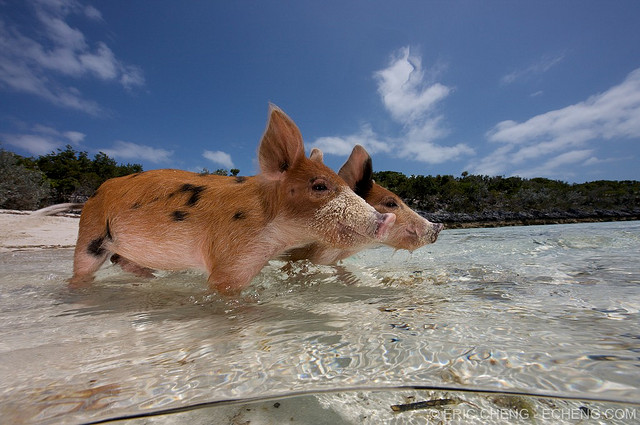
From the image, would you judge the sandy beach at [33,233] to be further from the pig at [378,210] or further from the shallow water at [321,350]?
the pig at [378,210]

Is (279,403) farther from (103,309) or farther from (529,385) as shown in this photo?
(103,309)

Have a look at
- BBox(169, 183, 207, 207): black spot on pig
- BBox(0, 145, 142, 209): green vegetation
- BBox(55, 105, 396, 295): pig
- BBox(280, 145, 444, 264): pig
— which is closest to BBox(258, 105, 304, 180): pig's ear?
BBox(55, 105, 396, 295): pig

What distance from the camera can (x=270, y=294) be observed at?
2.83 meters

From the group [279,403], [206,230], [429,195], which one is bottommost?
[279,403]

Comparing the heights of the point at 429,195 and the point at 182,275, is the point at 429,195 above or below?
above

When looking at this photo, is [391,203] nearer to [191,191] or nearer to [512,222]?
[191,191]

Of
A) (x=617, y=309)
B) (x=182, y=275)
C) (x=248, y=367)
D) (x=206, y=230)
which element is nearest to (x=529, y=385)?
(x=248, y=367)

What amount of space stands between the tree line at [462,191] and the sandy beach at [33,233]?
12092 millimetres

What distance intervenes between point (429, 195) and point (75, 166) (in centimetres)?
3889

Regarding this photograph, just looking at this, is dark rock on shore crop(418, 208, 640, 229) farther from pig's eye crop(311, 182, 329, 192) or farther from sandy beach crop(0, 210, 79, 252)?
pig's eye crop(311, 182, 329, 192)

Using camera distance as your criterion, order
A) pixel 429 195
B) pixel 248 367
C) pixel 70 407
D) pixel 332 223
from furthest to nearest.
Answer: pixel 429 195 < pixel 332 223 < pixel 248 367 < pixel 70 407

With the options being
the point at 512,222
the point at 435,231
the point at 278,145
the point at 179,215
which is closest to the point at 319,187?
the point at 278,145

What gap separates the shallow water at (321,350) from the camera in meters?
1.06

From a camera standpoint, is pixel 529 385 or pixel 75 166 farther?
pixel 75 166
